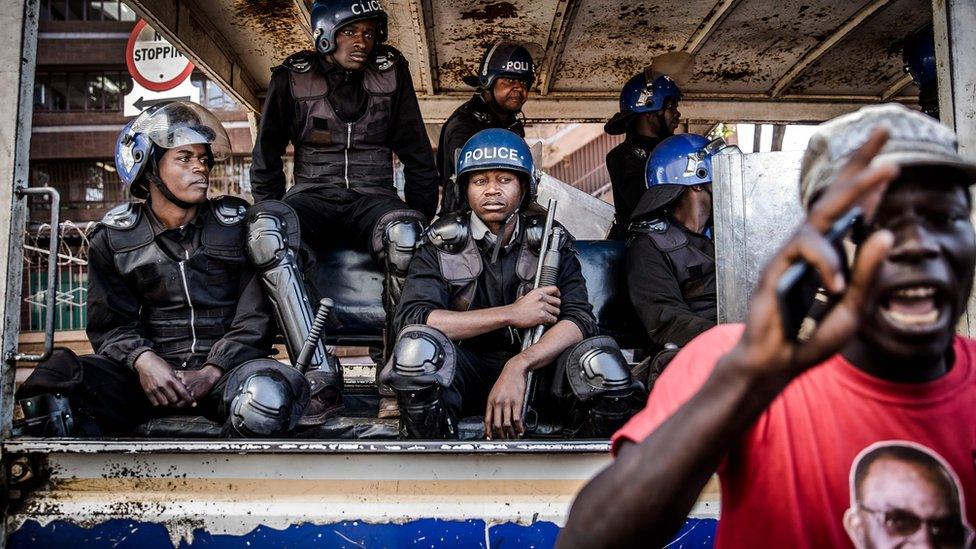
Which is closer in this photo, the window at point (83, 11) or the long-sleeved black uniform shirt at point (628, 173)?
the long-sleeved black uniform shirt at point (628, 173)

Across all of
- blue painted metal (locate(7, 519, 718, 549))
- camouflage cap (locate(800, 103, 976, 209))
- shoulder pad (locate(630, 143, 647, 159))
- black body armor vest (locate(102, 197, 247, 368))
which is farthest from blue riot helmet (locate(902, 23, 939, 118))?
camouflage cap (locate(800, 103, 976, 209))

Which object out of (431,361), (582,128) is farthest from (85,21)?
(431,361)

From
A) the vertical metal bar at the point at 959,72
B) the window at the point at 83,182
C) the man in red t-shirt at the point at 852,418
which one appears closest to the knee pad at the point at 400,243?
the vertical metal bar at the point at 959,72

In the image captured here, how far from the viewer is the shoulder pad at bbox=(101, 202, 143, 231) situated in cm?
377

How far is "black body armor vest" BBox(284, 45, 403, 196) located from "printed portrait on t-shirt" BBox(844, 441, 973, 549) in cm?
373

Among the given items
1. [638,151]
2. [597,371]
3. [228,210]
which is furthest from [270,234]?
[638,151]

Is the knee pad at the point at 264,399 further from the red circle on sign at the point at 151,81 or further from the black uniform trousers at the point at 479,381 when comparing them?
the red circle on sign at the point at 151,81

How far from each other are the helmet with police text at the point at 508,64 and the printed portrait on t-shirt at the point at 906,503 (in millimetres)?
4150

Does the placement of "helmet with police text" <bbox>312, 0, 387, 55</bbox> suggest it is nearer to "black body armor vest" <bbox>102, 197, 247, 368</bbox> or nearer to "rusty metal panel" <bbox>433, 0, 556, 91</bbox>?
"rusty metal panel" <bbox>433, 0, 556, 91</bbox>

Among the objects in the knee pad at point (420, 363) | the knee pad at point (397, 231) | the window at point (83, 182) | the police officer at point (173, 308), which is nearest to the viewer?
the knee pad at point (420, 363)

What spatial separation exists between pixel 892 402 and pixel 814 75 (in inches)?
206

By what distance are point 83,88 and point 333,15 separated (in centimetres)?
2158

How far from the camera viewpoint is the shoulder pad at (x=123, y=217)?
3.77 metres

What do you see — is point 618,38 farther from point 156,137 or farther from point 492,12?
point 156,137
